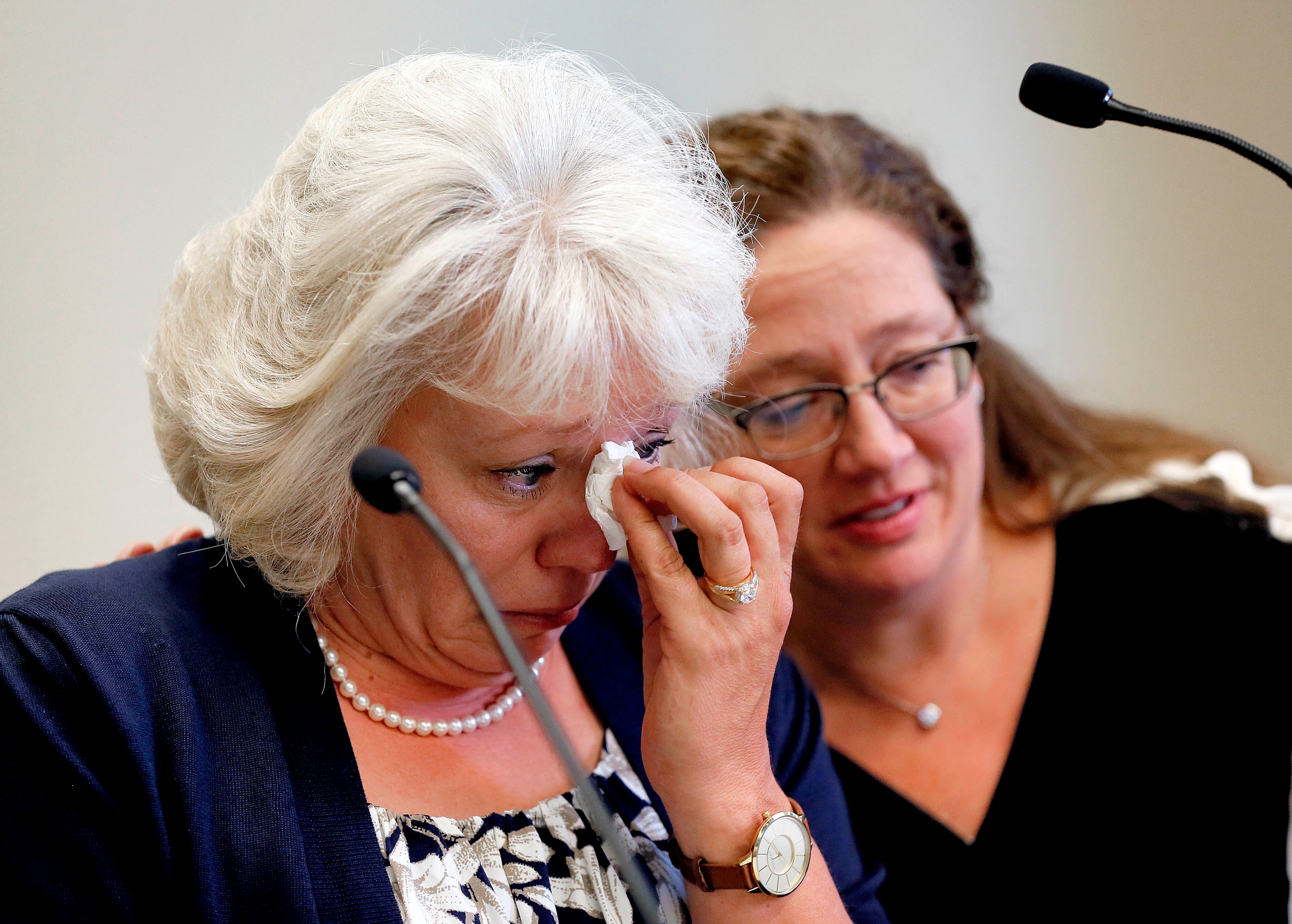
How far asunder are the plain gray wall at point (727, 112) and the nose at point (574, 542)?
603mm

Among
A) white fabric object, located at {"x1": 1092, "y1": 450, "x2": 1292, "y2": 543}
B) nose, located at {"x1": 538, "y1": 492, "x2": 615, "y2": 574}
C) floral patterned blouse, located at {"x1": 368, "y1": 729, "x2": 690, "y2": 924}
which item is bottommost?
floral patterned blouse, located at {"x1": 368, "y1": 729, "x2": 690, "y2": 924}

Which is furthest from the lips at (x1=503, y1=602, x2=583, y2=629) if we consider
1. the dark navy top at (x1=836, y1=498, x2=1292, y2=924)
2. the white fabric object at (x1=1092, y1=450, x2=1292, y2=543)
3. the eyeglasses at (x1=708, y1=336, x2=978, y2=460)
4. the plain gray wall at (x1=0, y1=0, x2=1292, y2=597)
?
the white fabric object at (x1=1092, y1=450, x2=1292, y2=543)

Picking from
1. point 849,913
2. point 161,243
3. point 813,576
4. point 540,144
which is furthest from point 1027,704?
point 161,243

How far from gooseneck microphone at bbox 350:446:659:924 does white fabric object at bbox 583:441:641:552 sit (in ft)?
1.04

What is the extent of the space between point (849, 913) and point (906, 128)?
6.18 feet

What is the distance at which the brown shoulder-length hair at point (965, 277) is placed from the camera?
175 centimetres

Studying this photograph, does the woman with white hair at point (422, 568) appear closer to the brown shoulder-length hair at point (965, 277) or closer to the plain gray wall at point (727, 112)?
the plain gray wall at point (727, 112)

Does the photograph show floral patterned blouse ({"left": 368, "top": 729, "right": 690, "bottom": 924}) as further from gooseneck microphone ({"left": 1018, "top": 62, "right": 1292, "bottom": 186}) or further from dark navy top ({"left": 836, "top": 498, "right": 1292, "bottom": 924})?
gooseneck microphone ({"left": 1018, "top": 62, "right": 1292, "bottom": 186})

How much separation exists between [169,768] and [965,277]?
4.90 ft

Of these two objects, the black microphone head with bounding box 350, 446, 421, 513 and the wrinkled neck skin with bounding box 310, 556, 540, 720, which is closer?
the black microphone head with bounding box 350, 446, 421, 513

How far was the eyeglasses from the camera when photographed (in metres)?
1.65

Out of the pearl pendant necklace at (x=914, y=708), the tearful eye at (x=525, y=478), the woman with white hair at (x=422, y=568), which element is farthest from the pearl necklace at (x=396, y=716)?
the pearl pendant necklace at (x=914, y=708)

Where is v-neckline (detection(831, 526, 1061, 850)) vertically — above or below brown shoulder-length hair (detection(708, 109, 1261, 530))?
below

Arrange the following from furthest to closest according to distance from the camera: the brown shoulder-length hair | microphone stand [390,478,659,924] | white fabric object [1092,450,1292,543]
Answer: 1. white fabric object [1092,450,1292,543]
2. the brown shoulder-length hair
3. microphone stand [390,478,659,924]
